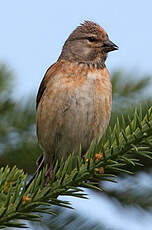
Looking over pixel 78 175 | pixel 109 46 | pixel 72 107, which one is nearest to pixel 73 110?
pixel 72 107

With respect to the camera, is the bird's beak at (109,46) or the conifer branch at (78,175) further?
the bird's beak at (109,46)

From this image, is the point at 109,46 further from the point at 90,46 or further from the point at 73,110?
the point at 73,110

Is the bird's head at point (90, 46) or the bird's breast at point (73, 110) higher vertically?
the bird's head at point (90, 46)

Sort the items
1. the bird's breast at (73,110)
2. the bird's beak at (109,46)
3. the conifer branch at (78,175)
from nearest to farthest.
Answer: the conifer branch at (78,175) < the bird's breast at (73,110) < the bird's beak at (109,46)

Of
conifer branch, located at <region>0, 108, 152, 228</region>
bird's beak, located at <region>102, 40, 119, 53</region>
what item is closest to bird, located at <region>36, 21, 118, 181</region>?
bird's beak, located at <region>102, 40, 119, 53</region>

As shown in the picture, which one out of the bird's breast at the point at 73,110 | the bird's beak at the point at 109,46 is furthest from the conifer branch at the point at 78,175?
the bird's beak at the point at 109,46

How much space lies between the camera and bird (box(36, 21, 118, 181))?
147 inches

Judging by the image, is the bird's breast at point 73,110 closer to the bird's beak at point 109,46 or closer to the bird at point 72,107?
the bird at point 72,107

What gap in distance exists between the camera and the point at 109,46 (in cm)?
443

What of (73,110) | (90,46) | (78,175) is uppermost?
A: (90,46)

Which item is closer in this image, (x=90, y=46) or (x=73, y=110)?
(x=73, y=110)

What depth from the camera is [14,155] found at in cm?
255

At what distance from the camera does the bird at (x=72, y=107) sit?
12.3 feet

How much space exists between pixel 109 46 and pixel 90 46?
11.7 inches
